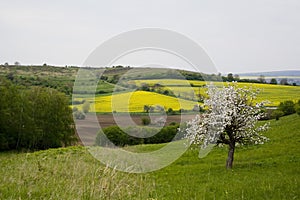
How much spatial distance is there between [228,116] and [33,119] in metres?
45.3

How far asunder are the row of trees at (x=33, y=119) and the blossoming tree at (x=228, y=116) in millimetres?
43321

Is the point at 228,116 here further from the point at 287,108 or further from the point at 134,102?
the point at 287,108

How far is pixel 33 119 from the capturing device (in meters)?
55.8

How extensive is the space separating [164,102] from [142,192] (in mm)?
27518

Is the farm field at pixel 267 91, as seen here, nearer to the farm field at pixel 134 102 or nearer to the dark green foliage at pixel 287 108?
the farm field at pixel 134 102

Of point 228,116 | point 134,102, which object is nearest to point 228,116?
point 228,116

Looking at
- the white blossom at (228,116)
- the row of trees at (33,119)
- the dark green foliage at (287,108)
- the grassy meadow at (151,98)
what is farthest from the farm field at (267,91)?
the row of trees at (33,119)

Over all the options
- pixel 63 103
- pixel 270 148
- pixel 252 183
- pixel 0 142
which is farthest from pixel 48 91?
pixel 252 183

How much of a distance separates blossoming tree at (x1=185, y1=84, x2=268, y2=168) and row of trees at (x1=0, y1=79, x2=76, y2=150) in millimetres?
43321

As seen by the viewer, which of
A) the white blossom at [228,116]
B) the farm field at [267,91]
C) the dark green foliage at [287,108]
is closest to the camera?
the white blossom at [228,116]

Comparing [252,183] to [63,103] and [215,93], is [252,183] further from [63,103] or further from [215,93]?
[63,103]

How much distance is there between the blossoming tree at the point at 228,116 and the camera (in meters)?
16.3

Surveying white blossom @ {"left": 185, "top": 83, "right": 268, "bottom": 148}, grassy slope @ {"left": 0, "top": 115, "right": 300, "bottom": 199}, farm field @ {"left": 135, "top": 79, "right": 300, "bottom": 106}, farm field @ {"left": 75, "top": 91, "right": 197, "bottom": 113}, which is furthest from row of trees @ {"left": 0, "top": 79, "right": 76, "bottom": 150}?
white blossom @ {"left": 185, "top": 83, "right": 268, "bottom": 148}

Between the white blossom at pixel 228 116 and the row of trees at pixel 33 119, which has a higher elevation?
the white blossom at pixel 228 116
